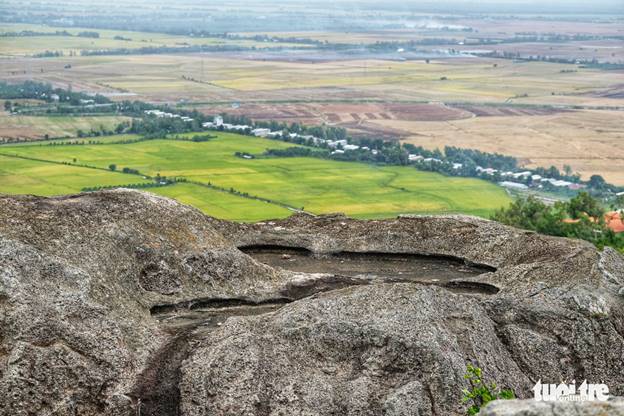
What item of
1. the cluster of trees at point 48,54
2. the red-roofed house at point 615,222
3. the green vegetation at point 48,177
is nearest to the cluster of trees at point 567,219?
the red-roofed house at point 615,222

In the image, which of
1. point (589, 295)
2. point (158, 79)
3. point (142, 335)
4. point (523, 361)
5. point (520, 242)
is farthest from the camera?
point (158, 79)

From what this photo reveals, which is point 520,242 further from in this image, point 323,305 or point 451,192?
point 451,192

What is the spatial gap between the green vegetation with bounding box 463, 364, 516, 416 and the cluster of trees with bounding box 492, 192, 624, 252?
38.9 m

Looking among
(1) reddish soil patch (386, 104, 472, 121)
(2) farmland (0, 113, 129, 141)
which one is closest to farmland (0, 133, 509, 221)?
(2) farmland (0, 113, 129, 141)

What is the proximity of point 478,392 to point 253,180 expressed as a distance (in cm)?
7556

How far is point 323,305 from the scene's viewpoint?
2545cm

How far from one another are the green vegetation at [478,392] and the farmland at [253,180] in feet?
182

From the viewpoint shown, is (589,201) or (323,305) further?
(589,201)

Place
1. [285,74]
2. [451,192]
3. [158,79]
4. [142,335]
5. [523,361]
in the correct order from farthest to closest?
[285,74], [158,79], [451,192], [523,361], [142,335]

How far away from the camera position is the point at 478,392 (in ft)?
72.5

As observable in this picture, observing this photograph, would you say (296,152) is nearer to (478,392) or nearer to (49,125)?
(49,125)

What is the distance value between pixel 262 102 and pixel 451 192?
63058 millimetres

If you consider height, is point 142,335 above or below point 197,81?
above

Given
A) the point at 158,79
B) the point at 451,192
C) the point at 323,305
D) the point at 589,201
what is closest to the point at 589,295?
the point at 323,305
